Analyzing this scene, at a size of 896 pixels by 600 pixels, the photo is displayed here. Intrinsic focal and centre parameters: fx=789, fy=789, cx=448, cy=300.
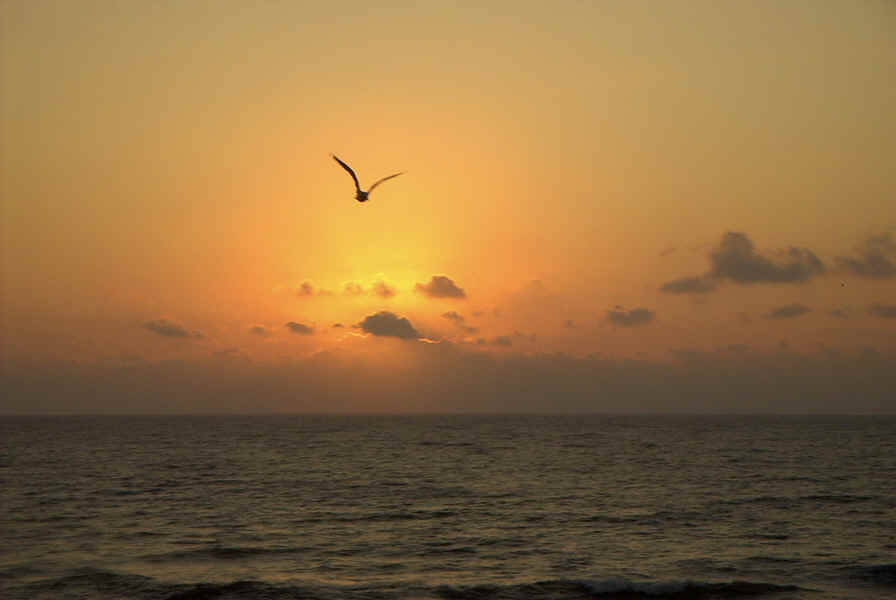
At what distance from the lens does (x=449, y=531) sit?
39.6 metres

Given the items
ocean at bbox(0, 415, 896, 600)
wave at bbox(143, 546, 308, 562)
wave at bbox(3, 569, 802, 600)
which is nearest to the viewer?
wave at bbox(3, 569, 802, 600)

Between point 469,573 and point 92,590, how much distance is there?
45.9ft

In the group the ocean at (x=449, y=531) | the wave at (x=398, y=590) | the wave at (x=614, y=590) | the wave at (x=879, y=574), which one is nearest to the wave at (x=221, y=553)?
the ocean at (x=449, y=531)

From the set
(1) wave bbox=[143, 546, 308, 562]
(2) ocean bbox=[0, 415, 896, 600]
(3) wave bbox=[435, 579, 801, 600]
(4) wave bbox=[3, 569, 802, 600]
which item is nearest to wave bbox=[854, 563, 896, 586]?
(2) ocean bbox=[0, 415, 896, 600]

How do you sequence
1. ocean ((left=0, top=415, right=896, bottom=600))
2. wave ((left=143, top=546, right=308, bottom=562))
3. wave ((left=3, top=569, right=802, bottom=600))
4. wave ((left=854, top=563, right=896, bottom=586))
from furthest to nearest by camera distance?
wave ((left=143, top=546, right=308, bottom=562)) → wave ((left=854, top=563, right=896, bottom=586)) → ocean ((left=0, top=415, right=896, bottom=600)) → wave ((left=3, top=569, right=802, bottom=600))

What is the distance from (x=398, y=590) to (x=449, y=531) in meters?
11.0

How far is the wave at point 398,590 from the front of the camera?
28.1 metres

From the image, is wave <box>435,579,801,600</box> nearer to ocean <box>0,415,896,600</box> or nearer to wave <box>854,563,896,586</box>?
ocean <box>0,415,896,600</box>

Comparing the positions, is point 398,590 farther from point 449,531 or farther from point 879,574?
point 879,574

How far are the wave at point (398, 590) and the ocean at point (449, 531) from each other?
0.10m

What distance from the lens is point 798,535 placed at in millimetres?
38188

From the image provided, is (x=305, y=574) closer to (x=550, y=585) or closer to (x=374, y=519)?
(x=550, y=585)

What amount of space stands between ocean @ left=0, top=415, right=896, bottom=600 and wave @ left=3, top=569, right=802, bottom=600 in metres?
0.10

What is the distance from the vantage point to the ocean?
2948cm
